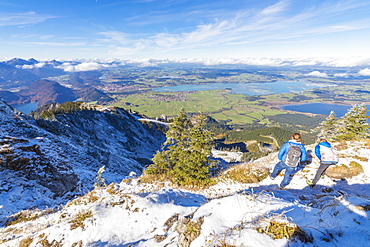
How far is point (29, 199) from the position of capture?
16.5m

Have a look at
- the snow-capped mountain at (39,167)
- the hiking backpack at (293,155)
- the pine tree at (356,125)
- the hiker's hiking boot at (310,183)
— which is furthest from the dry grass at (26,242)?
the pine tree at (356,125)

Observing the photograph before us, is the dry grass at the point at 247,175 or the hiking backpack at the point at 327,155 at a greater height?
the hiking backpack at the point at 327,155

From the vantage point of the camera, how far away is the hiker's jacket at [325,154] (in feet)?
31.0

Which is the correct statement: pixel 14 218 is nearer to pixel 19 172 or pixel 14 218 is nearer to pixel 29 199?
pixel 29 199

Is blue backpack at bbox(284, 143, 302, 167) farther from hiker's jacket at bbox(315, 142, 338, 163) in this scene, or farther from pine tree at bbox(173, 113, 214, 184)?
pine tree at bbox(173, 113, 214, 184)

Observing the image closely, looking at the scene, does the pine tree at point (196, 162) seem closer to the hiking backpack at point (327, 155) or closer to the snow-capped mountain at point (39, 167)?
the hiking backpack at point (327, 155)

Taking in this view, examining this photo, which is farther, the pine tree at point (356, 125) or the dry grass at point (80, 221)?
the pine tree at point (356, 125)

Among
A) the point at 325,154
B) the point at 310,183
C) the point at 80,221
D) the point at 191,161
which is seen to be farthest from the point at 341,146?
the point at 80,221

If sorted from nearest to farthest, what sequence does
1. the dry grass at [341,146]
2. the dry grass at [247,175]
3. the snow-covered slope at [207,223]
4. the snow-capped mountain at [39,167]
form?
the snow-covered slope at [207,223] < the dry grass at [247,175] < the dry grass at [341,146] < the snow-capped mountain at [39,167]

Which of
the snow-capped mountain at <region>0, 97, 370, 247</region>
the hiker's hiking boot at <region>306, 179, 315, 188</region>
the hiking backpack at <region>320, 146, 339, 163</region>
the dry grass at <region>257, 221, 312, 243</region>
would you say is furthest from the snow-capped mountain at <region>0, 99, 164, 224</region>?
the hiking backpack at <region>320, 146, 339, 163</region>

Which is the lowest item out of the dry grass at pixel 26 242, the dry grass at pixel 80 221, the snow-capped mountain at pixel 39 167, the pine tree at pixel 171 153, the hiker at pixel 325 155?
the snow-capped mountain at pixel 39 167

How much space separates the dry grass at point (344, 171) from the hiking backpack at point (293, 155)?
545 cm

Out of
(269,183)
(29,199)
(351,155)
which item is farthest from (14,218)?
(351,155)

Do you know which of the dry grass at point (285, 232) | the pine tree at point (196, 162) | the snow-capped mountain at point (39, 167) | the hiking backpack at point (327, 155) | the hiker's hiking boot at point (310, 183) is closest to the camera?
the dry grass at point (285, 232)
